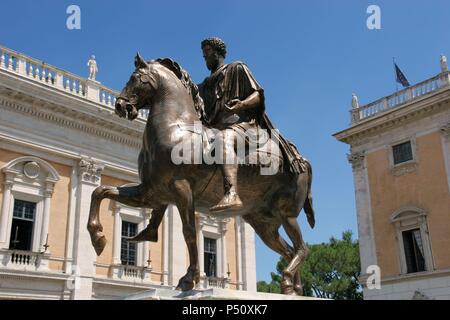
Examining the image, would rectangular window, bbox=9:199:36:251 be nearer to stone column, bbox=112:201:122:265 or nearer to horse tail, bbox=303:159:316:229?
stone column, bbox=112:201:122:265

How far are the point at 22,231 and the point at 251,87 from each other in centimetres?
1689

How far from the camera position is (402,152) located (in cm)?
2738

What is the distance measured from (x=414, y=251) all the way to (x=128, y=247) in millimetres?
13416

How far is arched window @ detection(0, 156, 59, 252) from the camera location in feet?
64.4

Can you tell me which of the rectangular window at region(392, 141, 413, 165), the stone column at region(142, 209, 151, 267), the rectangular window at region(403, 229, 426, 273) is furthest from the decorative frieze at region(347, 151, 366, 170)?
the stone column at region(142, 209, 151, 267)

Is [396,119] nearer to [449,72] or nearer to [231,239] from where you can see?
[449,72]

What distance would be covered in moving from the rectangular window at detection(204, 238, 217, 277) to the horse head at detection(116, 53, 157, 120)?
20791mm

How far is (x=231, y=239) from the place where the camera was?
2697 centimetres

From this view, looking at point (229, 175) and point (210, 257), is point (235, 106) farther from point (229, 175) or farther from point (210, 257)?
point (210, 257)

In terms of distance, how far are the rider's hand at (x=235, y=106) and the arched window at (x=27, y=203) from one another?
16.3 metres

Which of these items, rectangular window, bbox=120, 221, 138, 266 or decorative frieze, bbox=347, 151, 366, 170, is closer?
rectangular window, bbox=120, 221, 138, 266

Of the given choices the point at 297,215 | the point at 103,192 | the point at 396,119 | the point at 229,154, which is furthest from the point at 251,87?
the point at 396,119

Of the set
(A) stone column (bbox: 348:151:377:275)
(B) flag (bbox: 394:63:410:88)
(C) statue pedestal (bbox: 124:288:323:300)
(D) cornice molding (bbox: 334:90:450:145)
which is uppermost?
(B) flag (bbox: 394:63:410:88)

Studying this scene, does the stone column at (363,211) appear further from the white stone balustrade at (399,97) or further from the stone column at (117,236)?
Answer: the stone column at (117,236)
